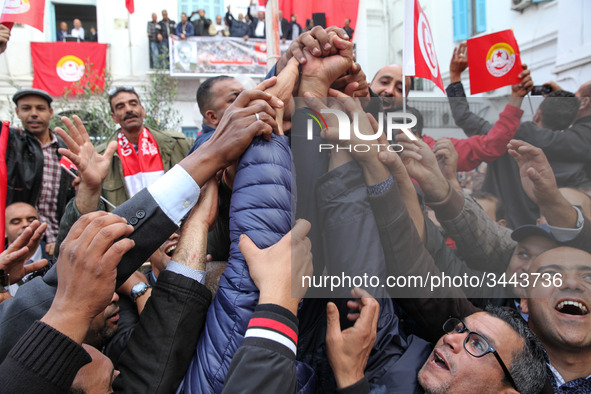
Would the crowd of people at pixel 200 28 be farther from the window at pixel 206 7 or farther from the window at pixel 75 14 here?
the window at pixel 75 14

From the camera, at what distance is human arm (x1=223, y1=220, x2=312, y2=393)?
1.17m

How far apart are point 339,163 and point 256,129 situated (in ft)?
1.09

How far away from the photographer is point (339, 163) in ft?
5.44

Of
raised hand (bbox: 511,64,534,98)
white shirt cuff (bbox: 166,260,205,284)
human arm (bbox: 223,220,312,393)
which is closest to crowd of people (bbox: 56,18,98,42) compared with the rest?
raised hand (bbox: 511,64,534,98)

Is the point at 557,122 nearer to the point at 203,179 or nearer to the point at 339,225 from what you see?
the point at 339,225

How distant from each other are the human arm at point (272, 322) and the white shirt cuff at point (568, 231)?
1025 millimetres

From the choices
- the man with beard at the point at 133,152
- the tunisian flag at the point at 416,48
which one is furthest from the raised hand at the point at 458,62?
the man with beard at the point at 133,152

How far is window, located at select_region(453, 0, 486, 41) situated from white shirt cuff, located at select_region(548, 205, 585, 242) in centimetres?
1212

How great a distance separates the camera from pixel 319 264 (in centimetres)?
171

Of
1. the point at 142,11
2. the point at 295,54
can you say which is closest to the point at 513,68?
the point at 295,54

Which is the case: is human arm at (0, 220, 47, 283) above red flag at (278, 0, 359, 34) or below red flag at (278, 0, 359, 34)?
Answer: below

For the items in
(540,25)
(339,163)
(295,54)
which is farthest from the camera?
(540,25)

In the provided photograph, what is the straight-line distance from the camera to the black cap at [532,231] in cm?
182

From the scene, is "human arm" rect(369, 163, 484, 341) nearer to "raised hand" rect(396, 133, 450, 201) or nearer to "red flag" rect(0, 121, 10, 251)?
"raised hand" rect(396, 133, 450, 201)
